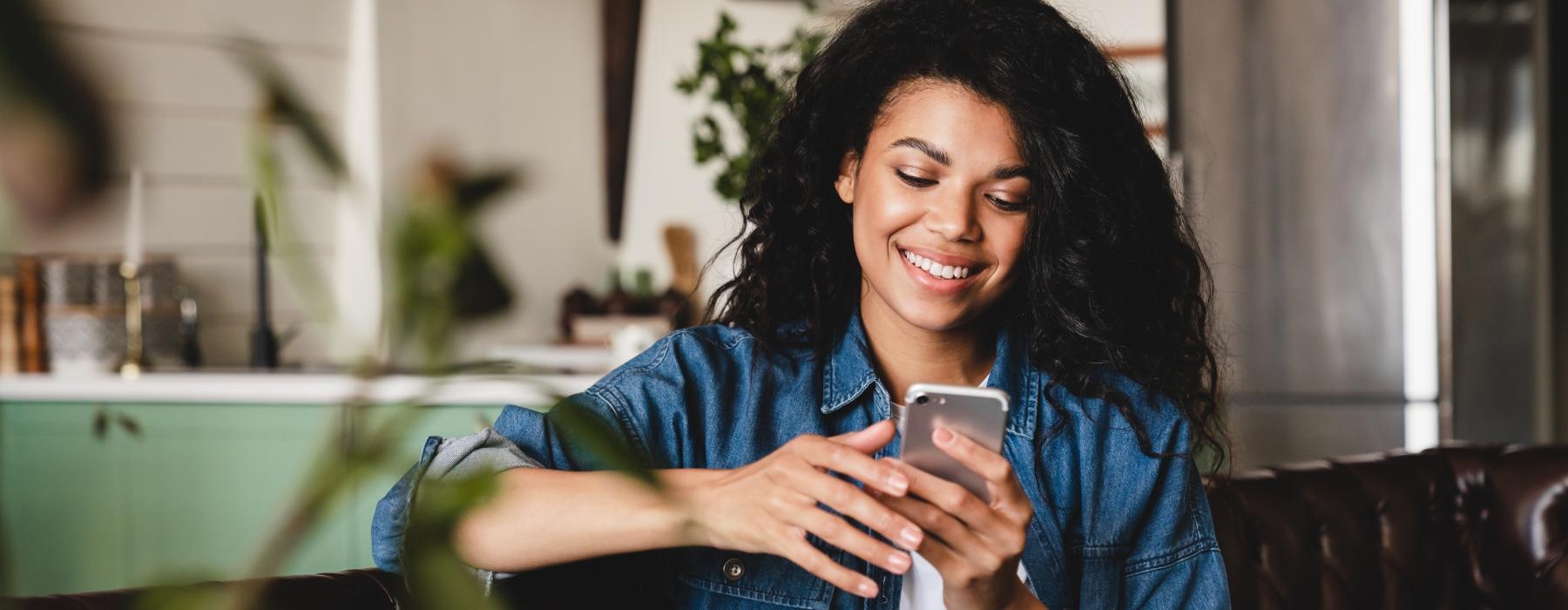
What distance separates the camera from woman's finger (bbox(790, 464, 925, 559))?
2.97 feet

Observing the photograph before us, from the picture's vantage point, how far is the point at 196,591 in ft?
1.15

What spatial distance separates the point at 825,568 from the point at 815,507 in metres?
0.05

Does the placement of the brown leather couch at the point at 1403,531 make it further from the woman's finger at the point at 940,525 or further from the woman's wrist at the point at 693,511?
the woman's wrist at the point at 693,511

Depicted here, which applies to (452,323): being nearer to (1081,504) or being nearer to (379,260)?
(379,260)

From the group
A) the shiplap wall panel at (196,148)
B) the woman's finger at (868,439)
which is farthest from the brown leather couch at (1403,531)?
the shiplap wall panel at (196,148)

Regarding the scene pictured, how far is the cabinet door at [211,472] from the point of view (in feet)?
8.95

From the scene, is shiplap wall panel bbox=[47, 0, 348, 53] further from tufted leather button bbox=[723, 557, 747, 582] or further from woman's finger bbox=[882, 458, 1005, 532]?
woman's finger bbox=[882, 458, 1005, 532]

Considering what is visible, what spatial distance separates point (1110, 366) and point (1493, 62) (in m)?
2.19

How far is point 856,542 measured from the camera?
0.88m

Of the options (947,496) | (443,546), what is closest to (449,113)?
(947,496)

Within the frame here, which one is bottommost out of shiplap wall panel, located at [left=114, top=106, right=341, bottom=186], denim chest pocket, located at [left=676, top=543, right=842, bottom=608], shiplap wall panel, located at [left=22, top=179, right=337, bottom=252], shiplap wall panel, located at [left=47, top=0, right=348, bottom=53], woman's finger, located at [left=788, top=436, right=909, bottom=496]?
denim chest pocket, located at [left=676, top=543, right=842, bottom=608]

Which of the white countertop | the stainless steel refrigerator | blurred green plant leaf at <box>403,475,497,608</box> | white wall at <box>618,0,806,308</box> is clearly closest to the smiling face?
blurred green plant leaf at <box>403,475,497,608</box>

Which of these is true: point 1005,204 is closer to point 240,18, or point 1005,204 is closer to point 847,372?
point 847,372

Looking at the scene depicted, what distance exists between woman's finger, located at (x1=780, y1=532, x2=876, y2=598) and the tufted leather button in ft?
1.21
